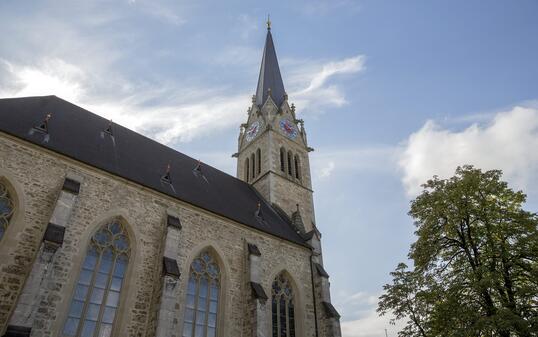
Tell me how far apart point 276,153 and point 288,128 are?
3557mm

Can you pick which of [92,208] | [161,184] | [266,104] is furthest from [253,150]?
[92,208]

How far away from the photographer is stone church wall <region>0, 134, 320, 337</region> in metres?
9.58

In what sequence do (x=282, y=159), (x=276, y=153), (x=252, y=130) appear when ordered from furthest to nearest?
(x=252, y=130) → (x=282, y=159) → (x=276, y=153)

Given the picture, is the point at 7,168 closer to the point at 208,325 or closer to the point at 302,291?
the point at 208,325

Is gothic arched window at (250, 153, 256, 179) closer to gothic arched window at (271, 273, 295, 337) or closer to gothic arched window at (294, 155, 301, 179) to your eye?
gothic arched window at (294, 155, 301, 179)

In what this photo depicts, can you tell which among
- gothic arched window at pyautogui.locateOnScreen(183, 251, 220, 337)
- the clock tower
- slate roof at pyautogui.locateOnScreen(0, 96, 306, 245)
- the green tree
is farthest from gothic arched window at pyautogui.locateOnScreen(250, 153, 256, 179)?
the green tree

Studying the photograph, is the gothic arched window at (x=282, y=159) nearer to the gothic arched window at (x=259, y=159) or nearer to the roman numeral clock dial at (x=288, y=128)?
the gothic arched window at (x=259, y=159)

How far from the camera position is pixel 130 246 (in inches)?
471

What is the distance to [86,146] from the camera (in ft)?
44.1

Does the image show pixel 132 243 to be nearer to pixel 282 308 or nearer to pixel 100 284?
pixel 100 284

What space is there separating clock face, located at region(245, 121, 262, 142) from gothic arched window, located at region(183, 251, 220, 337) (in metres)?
14.2

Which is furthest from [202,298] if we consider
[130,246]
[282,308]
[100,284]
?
[282,308]

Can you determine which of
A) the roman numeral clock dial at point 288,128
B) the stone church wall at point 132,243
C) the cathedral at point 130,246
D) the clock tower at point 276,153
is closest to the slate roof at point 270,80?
the clock tower at point 276,153

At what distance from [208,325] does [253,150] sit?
14.9 metres
